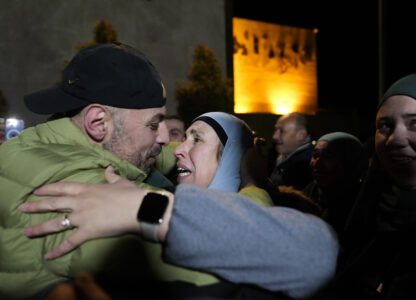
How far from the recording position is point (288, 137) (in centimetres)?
526

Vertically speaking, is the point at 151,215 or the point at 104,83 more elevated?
the point at 104,83

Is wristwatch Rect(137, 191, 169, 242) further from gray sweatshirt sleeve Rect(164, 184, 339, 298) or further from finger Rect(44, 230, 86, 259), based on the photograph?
finger Rect(44, 230, 86, 259)

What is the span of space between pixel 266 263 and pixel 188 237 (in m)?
0.25

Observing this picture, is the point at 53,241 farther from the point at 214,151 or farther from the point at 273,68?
the point at 273,68

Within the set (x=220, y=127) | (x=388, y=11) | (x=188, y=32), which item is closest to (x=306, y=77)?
(x=188, y=32)

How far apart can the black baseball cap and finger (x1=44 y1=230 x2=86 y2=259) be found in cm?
66

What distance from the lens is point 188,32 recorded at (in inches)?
562

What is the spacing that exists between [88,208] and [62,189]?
0.14 m

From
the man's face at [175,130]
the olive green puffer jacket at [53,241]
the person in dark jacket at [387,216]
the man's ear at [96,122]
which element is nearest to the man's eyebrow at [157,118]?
the man's ear at [96,122]

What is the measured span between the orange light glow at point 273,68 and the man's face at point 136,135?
48.3 ft

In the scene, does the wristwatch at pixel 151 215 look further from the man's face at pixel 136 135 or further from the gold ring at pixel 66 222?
the man's face at pixel 136 135

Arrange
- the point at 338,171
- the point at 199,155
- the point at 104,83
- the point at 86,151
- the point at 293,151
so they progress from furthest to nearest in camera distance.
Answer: the point at 293,151 < the point at 338,171 < the point at 199,155 < the point at 104,83 < the point at 86,151

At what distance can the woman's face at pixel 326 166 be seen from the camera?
11.3 ft

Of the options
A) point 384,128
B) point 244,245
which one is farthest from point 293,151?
point 244,245
